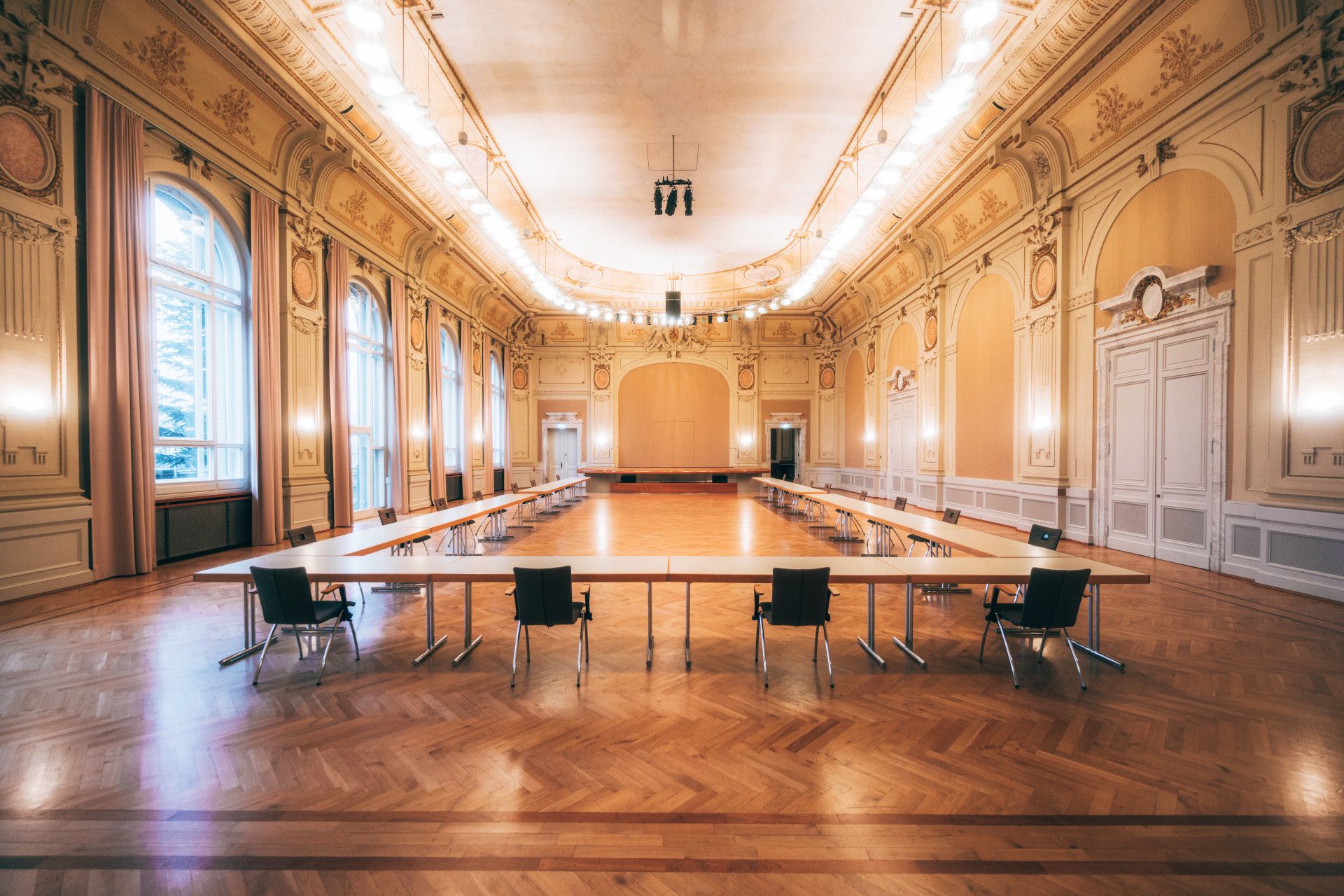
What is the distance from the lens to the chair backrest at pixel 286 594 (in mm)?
3207

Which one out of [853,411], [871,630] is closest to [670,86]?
[871,630]

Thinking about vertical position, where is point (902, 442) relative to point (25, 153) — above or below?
below

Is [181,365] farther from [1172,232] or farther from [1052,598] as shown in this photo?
[1172,232]

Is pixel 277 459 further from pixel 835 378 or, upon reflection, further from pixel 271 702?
pixel 835 378

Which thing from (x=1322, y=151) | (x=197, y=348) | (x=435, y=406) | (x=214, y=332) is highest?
(x=1322, y=151)

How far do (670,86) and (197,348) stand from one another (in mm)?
6910

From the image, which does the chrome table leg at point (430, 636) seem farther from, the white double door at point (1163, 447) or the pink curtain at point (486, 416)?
the pink curtain at point (486, 416)

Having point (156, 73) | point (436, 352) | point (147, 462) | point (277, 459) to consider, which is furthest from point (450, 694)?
point (436, 352)

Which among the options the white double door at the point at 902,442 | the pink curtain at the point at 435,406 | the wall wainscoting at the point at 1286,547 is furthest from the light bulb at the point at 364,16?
the white double door at the point at 902,442

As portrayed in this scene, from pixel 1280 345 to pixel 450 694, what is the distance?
7.34 m

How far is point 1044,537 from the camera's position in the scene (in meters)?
4.80

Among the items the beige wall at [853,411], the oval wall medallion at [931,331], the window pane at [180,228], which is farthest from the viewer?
the beige wall at [853,411]

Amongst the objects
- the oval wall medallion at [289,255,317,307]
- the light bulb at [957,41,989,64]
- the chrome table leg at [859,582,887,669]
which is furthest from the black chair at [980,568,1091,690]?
the oval wall medallion at [289,255,317,307]

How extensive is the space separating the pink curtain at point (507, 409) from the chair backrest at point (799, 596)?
15.6m
